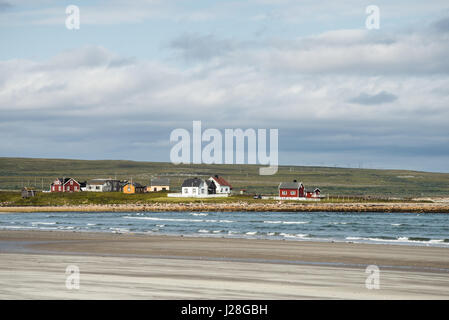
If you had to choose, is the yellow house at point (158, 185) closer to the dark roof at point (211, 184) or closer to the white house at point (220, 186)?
the white house at point (220, 186)

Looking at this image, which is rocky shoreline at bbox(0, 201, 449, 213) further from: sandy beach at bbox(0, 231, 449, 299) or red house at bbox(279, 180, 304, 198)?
sandy beach at bbox(0, 231, 449, 299)

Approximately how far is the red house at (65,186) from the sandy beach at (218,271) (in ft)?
357

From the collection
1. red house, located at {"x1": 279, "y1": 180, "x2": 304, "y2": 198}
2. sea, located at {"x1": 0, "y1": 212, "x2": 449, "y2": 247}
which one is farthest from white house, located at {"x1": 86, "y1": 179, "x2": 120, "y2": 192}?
sea, located at {"x1": 0, "y1": 212, "x2": 449, "y2": 247}

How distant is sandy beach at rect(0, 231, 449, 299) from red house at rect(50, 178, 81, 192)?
108718 millimetres

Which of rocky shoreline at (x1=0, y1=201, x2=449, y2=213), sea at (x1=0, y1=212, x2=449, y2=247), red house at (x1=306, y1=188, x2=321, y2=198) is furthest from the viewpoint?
red house at (x1=306, y1=188, x2=321, y2=198)

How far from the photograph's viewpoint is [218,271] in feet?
76.2

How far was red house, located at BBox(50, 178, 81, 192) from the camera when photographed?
14288cm

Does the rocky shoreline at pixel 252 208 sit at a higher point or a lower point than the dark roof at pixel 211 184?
lower

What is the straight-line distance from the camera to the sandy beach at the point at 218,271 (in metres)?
17.5

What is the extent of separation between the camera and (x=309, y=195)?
127 m

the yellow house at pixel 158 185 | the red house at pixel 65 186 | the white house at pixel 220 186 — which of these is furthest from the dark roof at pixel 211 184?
the red house at pixel 65 186
